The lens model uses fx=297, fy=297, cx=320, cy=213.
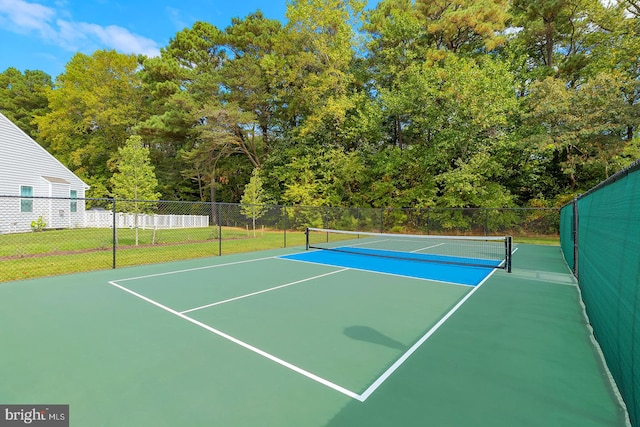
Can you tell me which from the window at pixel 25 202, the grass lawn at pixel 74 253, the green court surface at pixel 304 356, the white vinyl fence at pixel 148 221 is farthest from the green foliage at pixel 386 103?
the green court surface at pixel 304 356

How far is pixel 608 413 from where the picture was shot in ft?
7.82

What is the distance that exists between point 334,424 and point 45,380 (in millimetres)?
2792

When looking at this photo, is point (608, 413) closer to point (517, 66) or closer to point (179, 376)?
point (179, 376)

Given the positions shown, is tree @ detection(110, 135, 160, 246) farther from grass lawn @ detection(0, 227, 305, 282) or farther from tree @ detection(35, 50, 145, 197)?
tree @ detection(35, 50, 145, 197)

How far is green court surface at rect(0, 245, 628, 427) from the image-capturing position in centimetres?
240

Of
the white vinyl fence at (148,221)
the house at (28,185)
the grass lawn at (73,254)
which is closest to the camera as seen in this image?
the grass lawn at (73,254)

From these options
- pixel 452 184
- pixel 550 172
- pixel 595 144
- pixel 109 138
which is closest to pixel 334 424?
pixel 452 184

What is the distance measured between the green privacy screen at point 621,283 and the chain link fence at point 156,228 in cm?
927

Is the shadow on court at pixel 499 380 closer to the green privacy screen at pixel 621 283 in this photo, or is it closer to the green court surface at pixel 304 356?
the green court surface at pixel 304 356

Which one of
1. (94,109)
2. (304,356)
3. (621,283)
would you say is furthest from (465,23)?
(94,109)

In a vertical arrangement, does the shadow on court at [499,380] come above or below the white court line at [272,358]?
below

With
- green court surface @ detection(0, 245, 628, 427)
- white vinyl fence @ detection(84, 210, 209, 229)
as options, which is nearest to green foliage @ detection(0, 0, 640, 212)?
white vinyl fence @ detection(84, 210, 209, 229)

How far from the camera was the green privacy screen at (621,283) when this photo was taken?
2.27 m

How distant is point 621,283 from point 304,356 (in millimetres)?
3138
